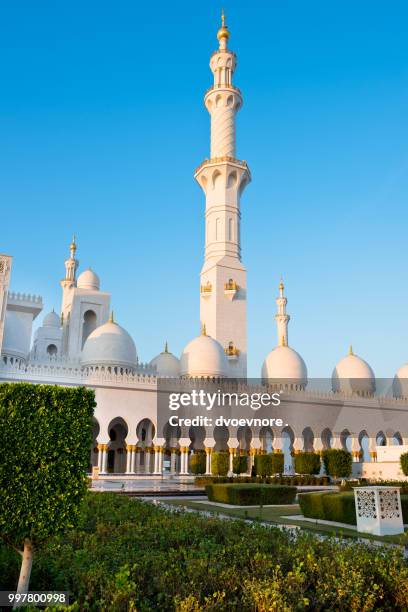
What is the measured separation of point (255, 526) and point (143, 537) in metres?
1.62

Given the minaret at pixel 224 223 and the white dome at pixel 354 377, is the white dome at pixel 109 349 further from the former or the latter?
the white dome at pixel 354 377

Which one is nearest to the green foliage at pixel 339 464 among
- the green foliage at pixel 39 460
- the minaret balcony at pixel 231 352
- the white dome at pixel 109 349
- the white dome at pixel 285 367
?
the white dome at pixel 285 367

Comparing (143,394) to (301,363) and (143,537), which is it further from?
(143,537)

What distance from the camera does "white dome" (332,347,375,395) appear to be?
38.5 metres

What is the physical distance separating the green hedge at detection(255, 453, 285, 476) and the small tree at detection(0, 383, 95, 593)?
67.3ft

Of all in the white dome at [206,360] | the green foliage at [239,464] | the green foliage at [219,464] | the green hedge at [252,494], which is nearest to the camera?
the green hedge at [252,494]

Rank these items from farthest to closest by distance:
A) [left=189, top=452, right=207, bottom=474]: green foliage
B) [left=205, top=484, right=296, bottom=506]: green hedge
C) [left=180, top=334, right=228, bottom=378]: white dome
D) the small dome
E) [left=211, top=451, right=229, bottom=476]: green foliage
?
the small dome < [left=180, top=334, right=228, bottom=378]: white dome < [left=189, top=452, right=207, bottom=474]: green foliage < [left=211, top=451, right=229, bottom=476]: green foliage < [left=205, top=484, right=296, bottom=506]: green hedge

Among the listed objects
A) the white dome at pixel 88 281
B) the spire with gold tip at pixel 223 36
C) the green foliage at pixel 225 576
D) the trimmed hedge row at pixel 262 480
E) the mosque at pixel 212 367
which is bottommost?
the green foliage at pixel 225 576

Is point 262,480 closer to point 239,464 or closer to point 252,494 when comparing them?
point 239,464

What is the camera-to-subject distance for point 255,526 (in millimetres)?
7781

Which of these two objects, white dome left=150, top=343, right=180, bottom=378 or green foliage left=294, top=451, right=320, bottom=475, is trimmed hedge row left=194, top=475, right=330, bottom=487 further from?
white dome left=150, top=343, right=180, bottom=378

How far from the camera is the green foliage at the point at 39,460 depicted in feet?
17.0

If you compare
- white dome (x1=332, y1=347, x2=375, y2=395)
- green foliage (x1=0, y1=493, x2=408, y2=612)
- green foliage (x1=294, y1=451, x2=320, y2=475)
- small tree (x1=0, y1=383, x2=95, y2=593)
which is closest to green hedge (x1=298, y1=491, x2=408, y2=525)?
green foliage (x1=0, y1=493, x2=408, y2=612)

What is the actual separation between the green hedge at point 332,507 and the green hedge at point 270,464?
13239 mm
